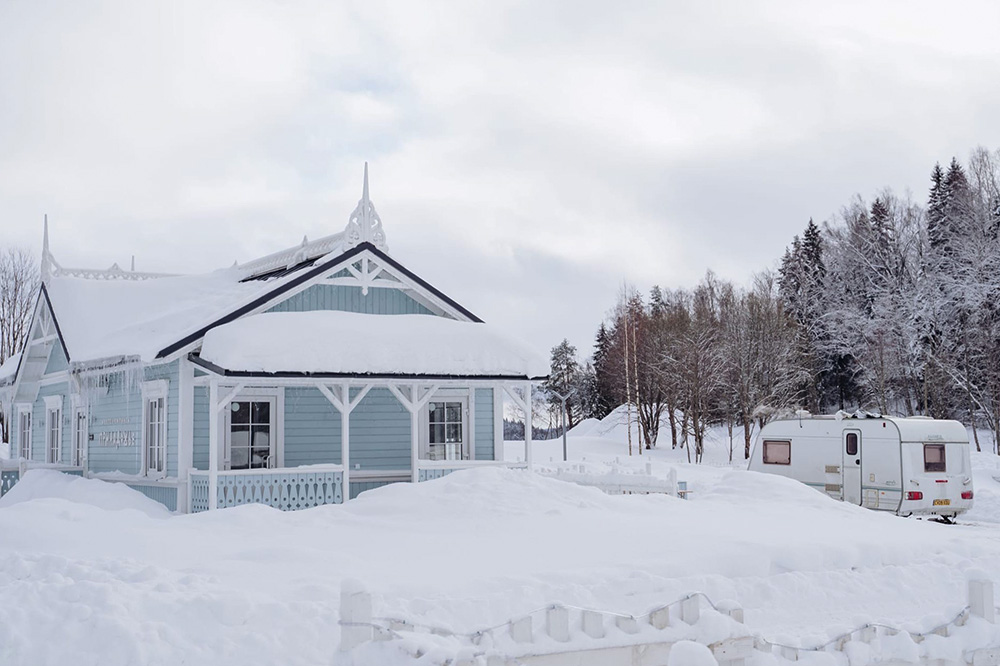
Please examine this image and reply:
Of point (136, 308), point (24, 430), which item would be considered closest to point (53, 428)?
point (24, 430)

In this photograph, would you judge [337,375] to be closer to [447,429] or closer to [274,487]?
[274,487]

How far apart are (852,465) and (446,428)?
30.2 feet

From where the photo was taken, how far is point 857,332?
55.7 meters

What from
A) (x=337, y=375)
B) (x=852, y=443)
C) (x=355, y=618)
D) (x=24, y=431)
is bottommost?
(x=355, y=618)

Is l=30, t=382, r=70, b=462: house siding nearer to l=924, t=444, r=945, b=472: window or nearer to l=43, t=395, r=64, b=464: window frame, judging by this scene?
l=43, t=395, r=64, b=464: window frame

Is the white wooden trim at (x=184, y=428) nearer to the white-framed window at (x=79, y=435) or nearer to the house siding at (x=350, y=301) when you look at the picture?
the house siding at (x=350, y=301)

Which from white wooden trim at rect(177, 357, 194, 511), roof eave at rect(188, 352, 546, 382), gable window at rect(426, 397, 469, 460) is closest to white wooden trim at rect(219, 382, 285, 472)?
white wooden trim at rect(177, 357, 194, 511)

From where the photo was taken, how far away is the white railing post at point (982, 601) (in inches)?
281

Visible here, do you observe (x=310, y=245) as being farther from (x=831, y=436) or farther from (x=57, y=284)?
(x=831, y=436)

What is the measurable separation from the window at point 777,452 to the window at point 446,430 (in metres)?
8.11

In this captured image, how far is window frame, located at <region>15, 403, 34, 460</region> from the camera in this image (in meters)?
29.1

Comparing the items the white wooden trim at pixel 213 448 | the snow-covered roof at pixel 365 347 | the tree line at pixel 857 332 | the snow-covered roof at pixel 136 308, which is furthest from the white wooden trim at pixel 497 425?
the tree line at pixel 857 332

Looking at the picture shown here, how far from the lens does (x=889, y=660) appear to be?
267 inches

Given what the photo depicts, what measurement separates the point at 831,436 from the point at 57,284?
19730 millimetres
